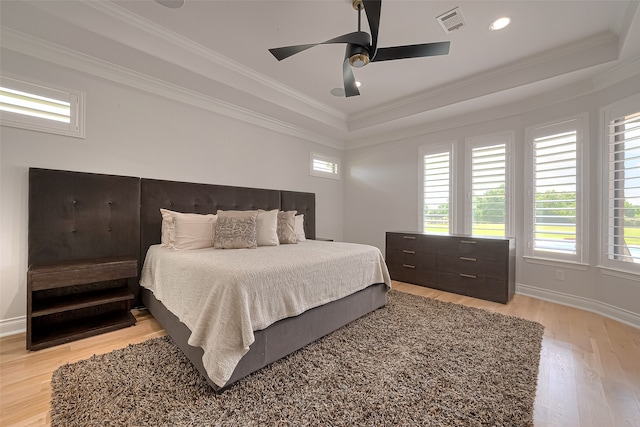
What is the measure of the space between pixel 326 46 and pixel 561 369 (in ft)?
10.8

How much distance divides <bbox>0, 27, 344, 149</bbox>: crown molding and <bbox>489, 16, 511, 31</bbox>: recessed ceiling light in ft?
9.29

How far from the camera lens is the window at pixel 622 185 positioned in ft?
8.01

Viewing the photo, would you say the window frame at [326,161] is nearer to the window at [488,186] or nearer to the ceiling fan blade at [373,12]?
the window at [488,186]

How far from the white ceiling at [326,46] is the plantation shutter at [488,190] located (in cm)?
65

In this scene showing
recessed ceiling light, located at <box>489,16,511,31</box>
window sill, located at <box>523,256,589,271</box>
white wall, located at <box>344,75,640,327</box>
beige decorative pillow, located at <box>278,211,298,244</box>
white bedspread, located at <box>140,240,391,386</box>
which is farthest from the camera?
beige decorative pillow, located at <box>278,211,298,244</box>

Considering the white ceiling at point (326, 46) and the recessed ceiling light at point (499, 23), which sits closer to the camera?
the white ceiling at point (326, 46)

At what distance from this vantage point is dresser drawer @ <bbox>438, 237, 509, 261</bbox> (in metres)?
3.04

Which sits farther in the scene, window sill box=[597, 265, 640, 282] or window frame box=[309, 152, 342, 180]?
window frame box=[309, 152, 342, 180]

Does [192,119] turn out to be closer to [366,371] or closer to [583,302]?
[366,371]

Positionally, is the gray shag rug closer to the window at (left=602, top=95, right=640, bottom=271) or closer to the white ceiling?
the window at (left=602, top=95, right=640, bottom=271)

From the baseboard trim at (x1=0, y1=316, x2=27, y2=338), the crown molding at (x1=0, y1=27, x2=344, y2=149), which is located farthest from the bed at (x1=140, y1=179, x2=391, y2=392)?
the crown molding at (x1=0, y1=27, x2=344, y2=149)

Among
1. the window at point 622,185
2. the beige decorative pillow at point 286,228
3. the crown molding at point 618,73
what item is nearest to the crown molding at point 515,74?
the crown molding at point 618,73

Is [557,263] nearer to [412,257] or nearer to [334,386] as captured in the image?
[412,257]

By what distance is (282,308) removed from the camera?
1.72 metres
